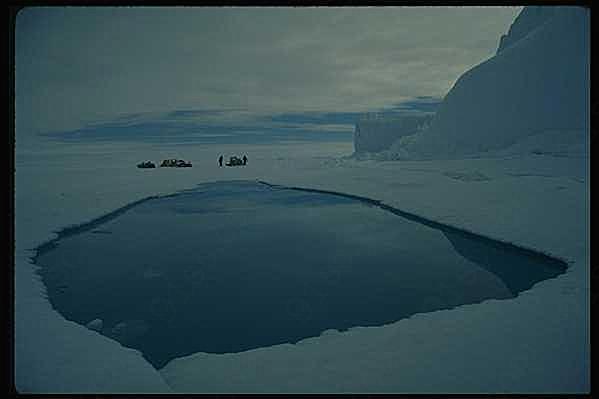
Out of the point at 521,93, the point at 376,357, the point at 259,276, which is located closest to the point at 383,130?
the point at 521,93

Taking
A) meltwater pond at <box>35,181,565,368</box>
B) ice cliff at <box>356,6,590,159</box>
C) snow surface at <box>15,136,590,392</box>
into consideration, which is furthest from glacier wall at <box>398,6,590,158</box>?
snow surface at <box>15,136,590,392</box>

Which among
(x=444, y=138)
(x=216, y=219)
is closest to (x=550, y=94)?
(x=444, y=138)

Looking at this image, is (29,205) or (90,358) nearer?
(90,358)

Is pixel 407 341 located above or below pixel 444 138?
below

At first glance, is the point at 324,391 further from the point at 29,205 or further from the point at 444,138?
the point at 444,138

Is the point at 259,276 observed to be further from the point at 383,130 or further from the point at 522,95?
the point at 383,130

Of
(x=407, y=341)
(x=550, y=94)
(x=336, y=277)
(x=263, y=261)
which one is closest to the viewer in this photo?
(x=407, y=341)

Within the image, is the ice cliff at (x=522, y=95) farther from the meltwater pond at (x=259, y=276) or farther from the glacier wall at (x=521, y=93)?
the meltwater pond at (x=259, y=276)
